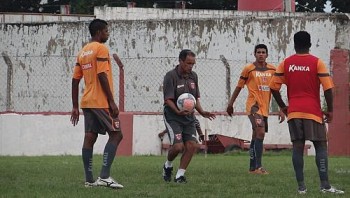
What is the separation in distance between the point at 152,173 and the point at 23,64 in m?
17.1

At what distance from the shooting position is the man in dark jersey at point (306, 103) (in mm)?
10516

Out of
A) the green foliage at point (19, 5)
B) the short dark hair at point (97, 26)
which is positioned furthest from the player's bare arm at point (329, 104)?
the green foliage at point (19, 5)

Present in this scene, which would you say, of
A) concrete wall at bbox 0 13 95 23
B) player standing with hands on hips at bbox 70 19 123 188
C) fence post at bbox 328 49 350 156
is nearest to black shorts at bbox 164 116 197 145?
player standing with hands on hips at bbox 70 19 123 188

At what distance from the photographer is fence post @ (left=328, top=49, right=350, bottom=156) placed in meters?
21.5

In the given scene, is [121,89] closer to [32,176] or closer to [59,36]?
[32,176]

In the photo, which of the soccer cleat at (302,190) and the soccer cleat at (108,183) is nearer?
the soccer cleat at (302,190)

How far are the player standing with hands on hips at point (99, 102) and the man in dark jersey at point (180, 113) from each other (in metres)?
1.26

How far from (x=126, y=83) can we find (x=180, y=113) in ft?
54.7

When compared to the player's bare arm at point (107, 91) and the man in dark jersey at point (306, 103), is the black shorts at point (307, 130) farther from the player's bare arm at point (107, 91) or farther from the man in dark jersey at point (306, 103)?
the player's bare arm at point (107, 91)

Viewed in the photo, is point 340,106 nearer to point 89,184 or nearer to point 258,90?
point 258,90

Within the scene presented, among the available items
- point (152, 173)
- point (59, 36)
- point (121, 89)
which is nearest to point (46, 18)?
point (59, 36)

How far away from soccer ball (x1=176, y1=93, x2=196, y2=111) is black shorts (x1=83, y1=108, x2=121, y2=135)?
1303 mm

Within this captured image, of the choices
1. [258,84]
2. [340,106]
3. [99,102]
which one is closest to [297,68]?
[99,102]

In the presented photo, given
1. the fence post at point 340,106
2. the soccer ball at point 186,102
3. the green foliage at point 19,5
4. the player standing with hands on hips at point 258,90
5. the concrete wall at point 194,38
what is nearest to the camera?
the soccer ball at point 186,102
